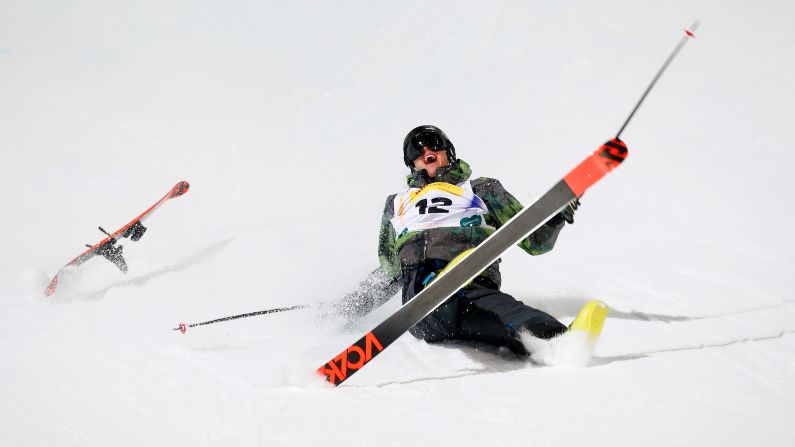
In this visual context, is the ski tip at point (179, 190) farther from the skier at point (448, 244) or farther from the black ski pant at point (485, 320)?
the black ski pant at point (485, 320)

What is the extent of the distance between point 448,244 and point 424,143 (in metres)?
0.69

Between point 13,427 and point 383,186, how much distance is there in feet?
13.5

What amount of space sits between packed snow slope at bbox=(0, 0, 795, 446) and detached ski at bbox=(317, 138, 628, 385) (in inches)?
4.8

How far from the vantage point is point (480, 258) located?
97.9 inches

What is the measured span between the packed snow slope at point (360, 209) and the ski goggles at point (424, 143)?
0.72m

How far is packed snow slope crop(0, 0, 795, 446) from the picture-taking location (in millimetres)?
2152

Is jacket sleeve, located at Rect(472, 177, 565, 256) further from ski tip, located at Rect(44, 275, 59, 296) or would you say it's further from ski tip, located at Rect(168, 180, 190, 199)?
ski tip, located at Rect(44, 275, 59, 296)

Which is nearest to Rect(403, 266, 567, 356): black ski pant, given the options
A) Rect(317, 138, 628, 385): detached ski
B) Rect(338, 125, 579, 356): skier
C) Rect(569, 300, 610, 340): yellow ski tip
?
Rect(338, 125, 579, 356): skier

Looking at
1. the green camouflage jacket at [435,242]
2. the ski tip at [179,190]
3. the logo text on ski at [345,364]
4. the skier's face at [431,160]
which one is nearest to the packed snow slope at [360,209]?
the logo text on ski at [345,364]

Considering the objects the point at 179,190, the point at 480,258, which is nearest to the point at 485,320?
the point at 480,258

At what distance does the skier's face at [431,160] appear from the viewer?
3.49 meters

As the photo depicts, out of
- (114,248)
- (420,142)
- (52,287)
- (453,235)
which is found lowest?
(52,287)

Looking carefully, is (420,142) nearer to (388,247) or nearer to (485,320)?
(388,247)

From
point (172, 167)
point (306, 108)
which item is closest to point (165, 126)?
point (172, 167)
